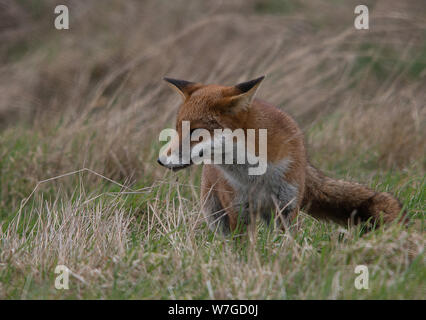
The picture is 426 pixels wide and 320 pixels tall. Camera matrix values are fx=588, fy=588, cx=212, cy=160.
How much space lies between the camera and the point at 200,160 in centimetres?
481

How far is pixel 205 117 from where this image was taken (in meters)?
4.84

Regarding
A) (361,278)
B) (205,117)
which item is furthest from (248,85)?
(361,278)

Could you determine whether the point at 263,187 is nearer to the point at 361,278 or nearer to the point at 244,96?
the point at 244,96

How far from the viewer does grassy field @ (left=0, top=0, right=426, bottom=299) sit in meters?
4.18

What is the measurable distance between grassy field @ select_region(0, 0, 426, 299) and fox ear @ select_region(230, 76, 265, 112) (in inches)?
40.4

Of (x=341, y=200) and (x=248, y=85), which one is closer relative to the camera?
(x=248, y=85)

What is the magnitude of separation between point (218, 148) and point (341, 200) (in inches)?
58.9

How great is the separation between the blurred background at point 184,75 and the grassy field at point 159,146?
34 millimetres

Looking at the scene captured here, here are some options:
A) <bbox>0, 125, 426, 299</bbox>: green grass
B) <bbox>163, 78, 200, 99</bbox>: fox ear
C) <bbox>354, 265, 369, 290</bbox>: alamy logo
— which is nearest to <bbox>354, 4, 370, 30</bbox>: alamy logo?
<bbox>163, 78, 200, 99</bbox>: fox ear

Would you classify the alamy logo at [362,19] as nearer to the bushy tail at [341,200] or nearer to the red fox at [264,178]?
the bushy tail at [341,200]

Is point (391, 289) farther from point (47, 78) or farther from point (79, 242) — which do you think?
point (47, 78)

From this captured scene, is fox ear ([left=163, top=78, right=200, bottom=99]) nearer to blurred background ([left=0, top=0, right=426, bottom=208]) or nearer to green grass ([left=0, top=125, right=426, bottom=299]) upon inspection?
green grass ([left=0, top=125, right=426, bottom=299])

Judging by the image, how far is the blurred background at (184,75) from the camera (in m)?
8.04
